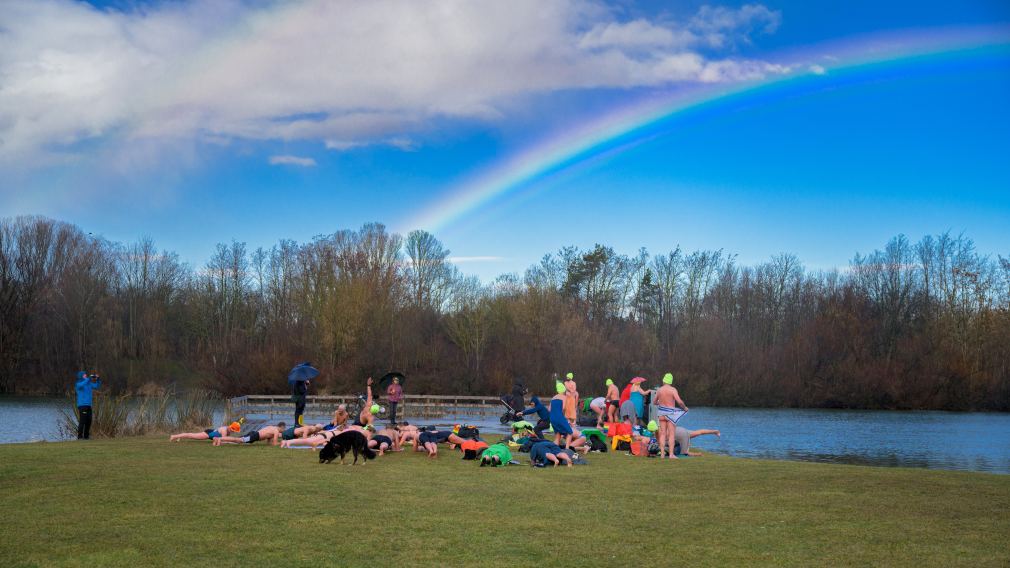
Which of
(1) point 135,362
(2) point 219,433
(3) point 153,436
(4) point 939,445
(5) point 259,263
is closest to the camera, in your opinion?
(2) point 219,433

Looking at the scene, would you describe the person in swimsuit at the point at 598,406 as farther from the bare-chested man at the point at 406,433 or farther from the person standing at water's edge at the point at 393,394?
the bare-chested man at the point at 406,433

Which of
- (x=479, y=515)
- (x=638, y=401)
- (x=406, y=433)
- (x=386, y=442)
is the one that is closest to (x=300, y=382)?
(x=406, y=433)

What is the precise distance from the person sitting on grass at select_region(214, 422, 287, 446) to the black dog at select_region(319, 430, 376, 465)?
4.95 meters

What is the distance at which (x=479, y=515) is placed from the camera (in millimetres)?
10016

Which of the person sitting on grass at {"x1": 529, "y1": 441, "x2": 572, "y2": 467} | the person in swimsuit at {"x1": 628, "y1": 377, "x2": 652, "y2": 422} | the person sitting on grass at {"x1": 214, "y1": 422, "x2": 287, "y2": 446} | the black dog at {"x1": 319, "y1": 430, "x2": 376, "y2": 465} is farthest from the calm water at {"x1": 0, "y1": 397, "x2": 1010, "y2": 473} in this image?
the black dog at {"x1": 319, "y1": 430, "x2": 376, "y2": 465}

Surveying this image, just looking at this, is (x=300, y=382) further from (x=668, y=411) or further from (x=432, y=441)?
(x=668, y=411)

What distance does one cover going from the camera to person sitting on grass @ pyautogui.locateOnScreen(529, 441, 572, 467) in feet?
52.2

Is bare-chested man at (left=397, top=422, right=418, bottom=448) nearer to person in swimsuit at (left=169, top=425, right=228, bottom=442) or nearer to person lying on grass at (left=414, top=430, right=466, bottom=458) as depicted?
person lying on grass at (left=414, top=430, right=466, bottom=458)

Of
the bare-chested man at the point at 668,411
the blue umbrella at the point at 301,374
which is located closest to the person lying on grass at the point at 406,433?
the bare-chested man at the point at 668,411

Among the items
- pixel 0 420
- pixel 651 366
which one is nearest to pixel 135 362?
pixel 0 420

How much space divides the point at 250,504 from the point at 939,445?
3062 cm

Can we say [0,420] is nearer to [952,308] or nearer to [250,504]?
[250,504]

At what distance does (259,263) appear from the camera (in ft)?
266

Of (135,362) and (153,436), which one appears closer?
(153,436)
